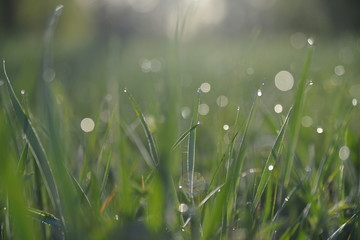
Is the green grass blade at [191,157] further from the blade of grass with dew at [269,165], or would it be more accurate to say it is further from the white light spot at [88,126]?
the white light spot at [88,126]

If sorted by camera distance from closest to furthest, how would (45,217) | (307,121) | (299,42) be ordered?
(45,217), (307,121), (299,42)

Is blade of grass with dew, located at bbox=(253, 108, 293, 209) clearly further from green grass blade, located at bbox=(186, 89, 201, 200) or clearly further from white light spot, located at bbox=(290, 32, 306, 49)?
white light spot, located at bbox=(290, 32, 306, 49)

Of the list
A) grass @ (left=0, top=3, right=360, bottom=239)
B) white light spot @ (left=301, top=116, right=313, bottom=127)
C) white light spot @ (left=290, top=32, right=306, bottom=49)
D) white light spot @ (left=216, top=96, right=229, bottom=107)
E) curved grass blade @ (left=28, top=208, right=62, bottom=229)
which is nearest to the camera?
grass @ (left=0, top=3, right=360, bottom=239)

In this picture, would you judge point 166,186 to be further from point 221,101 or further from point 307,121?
point 307,121

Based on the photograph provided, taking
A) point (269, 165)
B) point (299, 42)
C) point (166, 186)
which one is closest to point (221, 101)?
point (269, 165)

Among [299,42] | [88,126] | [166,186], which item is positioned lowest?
[88,126]

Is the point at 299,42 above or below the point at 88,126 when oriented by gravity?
above

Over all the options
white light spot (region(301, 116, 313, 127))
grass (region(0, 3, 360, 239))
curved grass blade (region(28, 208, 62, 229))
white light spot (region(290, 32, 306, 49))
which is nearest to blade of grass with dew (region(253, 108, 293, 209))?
grass (region(0, 3, 360, 239))

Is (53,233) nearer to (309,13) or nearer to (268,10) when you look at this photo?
(309,13)

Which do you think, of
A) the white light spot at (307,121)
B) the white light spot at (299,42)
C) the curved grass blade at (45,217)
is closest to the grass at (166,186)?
the curved grass blade at (45,217)

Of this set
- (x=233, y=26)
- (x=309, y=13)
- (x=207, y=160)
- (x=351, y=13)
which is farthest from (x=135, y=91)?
(x=233, y=26)

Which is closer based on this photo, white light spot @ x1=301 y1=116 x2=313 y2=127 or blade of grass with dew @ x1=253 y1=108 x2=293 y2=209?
blade of grass with dew @ x1=253 y1=108 x2=293 y2=209
